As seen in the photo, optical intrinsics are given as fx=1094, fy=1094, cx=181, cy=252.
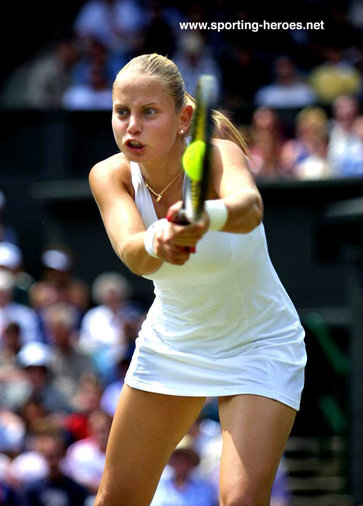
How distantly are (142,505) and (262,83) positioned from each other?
7136mm

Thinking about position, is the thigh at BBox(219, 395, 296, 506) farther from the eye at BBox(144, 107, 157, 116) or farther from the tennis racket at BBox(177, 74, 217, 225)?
the eye at BBox(144, 107, 157, 116)

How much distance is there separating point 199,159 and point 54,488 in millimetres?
4585

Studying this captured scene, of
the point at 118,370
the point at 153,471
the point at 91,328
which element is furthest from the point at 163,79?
the point at 91,328

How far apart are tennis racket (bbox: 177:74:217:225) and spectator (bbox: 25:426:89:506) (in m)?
4.46

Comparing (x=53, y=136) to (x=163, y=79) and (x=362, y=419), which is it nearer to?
(x=362, y=419)

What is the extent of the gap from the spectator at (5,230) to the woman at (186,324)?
250 inches

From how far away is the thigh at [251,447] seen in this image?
3.29 m

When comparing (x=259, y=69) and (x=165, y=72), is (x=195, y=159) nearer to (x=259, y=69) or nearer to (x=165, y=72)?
(x=165, y=72)

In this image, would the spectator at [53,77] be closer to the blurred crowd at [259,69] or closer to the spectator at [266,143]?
the blurred crowd at [259,69]

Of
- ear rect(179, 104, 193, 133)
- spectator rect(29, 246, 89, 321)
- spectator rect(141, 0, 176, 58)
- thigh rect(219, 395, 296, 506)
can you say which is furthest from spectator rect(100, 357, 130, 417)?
ear rect(179, 104, 193, 133)

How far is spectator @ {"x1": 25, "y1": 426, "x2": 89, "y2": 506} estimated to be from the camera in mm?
7059

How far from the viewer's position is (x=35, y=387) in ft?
26.0

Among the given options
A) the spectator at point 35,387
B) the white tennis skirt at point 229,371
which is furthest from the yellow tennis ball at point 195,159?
the spectator at point 35,387

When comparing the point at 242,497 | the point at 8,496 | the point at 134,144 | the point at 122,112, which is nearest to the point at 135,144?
the point at 134,144
